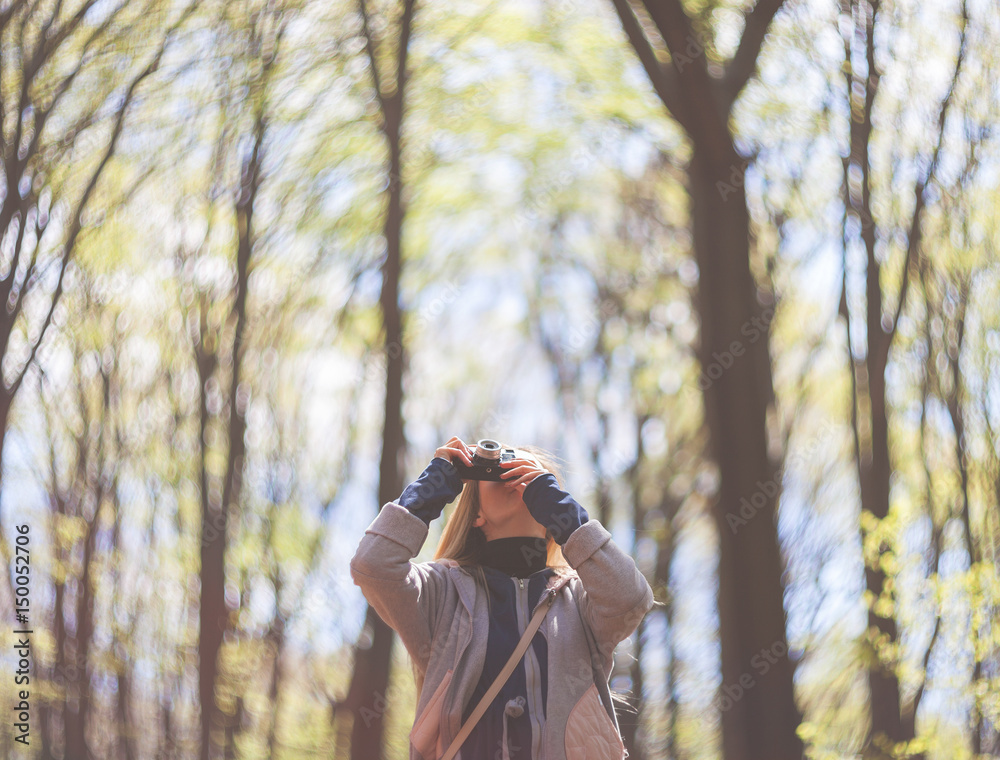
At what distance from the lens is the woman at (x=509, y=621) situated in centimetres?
174

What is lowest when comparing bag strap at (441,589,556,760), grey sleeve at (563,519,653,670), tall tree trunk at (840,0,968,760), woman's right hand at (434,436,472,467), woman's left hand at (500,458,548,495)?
bag strap at (441,589,556,760)

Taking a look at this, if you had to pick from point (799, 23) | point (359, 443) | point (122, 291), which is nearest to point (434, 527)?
point (359, 443)

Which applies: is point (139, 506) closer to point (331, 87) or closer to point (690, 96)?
point (331, 87)

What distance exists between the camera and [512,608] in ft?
6.30

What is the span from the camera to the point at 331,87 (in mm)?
6605

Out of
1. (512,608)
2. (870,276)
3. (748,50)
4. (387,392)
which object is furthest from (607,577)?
(870,276)

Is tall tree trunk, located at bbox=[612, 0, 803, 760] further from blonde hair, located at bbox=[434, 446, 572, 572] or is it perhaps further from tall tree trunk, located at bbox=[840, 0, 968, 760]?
tall tree trunk, located at bbox=[840, 0, 968, 760]

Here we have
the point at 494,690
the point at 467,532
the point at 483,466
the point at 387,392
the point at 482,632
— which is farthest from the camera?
the point at 387,392

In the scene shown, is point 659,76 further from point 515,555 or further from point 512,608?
point 512,608

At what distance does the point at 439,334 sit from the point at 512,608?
6182mm

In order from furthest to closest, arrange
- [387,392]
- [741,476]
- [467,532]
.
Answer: [387,392]
[741,476]
[467,532]

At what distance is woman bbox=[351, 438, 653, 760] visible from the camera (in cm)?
174

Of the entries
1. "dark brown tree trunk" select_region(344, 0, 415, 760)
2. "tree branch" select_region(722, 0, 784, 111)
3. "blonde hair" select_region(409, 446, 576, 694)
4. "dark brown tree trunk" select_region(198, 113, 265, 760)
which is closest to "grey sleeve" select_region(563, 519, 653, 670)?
"blonde hair" select_region(409, 446, 576, 694)

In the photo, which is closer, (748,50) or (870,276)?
(748,50)
